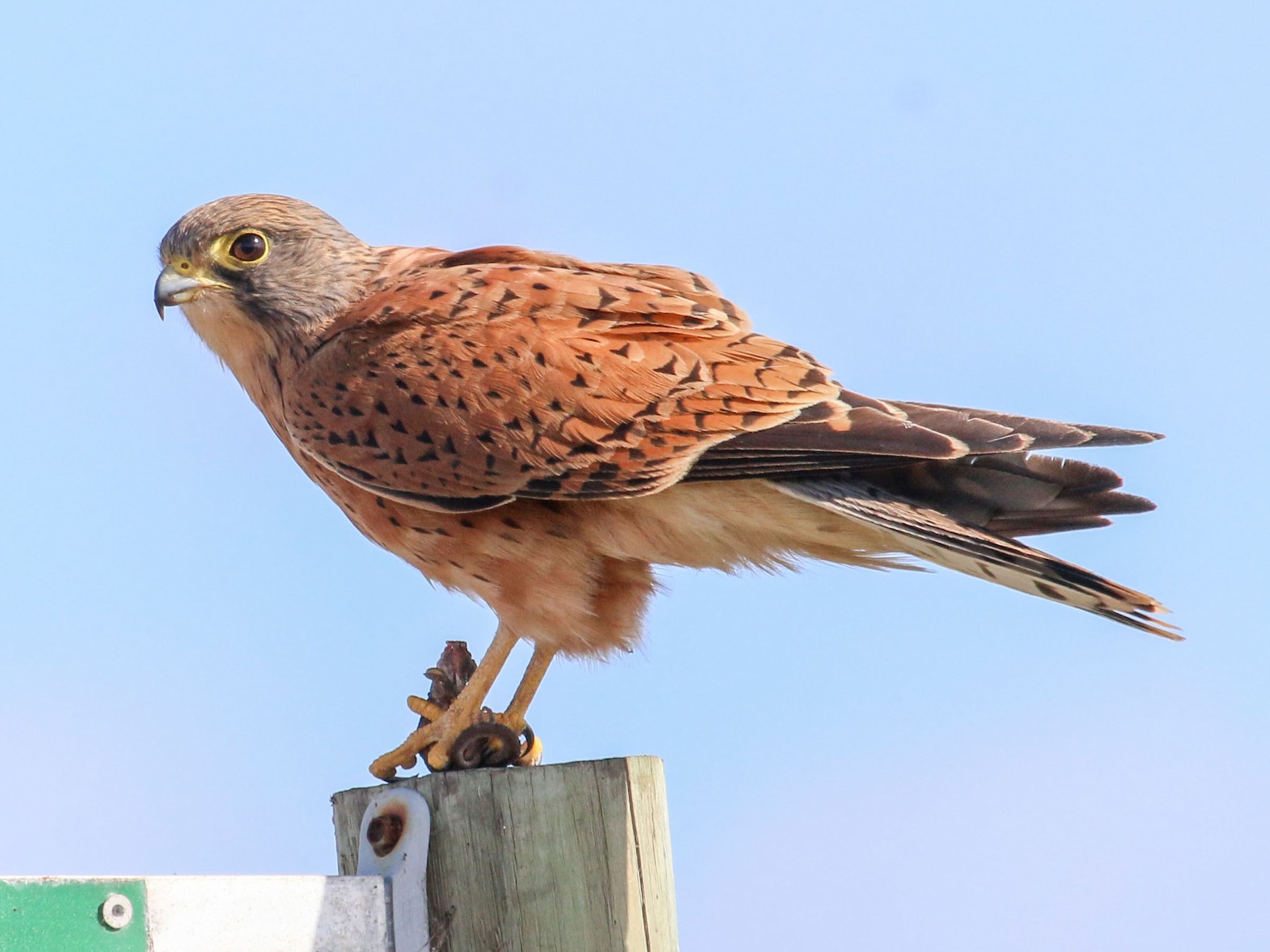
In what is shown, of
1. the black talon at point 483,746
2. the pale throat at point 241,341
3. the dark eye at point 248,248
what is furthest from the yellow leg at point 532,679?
the dark eye at point 248,248

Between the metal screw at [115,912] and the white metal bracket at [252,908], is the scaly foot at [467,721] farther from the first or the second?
the metal screw at [115,912]

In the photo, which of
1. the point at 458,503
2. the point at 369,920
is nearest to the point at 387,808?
the point at 369,920

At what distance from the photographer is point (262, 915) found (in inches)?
95.7

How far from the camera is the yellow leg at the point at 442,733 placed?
338 cm

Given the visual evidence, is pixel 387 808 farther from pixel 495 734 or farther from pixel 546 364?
pixel 546 364

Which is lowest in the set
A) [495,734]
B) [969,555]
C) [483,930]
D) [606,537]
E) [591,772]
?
[483,930]

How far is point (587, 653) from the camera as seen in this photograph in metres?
3.73

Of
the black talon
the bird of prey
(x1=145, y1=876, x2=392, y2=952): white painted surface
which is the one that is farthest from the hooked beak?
(x1=145, y1=876, x2=392, y2=952): white painted surface

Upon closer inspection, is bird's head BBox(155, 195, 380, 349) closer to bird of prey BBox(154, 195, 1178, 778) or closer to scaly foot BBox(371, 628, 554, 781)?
bird of prey BBox(154, 195, 1178, 778)

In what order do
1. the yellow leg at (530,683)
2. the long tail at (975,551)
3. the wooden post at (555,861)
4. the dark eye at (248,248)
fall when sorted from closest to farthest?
the wooden post at (555,861) < the long tail at (975,551) < the yellow leg at (530,683) < the dark eye at (248,248)

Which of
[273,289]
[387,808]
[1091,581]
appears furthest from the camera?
[273,289]

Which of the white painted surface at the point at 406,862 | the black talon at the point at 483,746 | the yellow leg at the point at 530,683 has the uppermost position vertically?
the yellow leg at the point at 530,683

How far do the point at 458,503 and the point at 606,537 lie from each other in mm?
374

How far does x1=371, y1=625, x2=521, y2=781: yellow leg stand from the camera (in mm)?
3383
